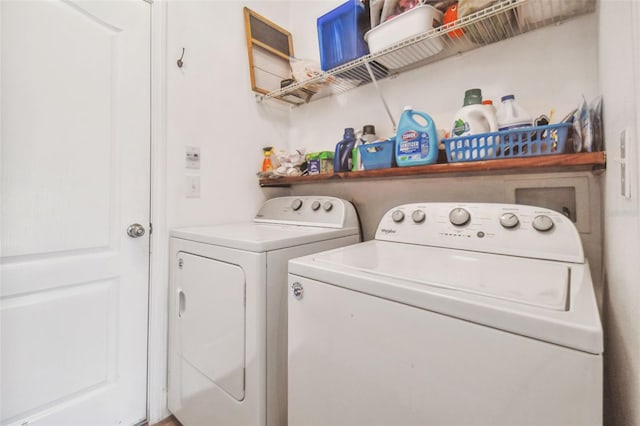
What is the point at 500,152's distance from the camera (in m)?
1.14

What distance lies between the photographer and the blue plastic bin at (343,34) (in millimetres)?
1572

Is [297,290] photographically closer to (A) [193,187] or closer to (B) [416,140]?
(B) [416,140]

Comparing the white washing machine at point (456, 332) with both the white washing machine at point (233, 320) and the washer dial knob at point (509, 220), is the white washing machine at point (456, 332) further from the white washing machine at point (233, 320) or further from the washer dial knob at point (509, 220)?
the white washing machine at point (233, 320)

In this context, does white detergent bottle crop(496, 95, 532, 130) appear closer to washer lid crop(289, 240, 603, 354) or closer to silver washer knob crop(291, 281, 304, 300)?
Answer: washer lid crop(289, 240, 603, 354)

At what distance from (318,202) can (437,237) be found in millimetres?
736

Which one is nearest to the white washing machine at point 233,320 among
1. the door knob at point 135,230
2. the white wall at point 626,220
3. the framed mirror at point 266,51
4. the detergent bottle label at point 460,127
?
the door knob at point 135,230

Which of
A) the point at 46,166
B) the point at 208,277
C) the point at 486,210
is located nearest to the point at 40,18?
the point at 46,166

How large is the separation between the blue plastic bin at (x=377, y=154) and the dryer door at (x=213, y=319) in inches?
33.1

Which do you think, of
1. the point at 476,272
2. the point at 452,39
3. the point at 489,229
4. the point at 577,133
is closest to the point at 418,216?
the point at 489,229

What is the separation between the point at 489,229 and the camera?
1.14 metres

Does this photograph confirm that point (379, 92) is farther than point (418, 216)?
Yes

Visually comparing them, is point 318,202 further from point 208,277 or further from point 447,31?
point 447,31

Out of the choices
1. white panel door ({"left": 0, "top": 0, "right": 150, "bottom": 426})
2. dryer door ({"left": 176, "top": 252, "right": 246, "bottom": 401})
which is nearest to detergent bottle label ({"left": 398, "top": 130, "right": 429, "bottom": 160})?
dryer door ({"left": 176, "top": 252, "right": 246, "bottom": 401})

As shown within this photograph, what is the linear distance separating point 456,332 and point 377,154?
1.02 meters
